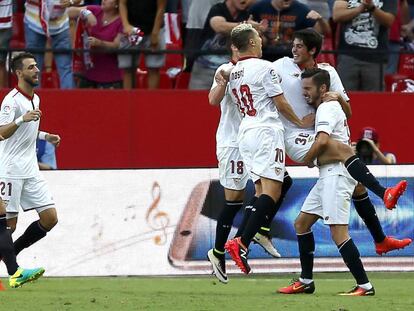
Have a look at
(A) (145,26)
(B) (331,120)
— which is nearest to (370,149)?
(A) (145,26)

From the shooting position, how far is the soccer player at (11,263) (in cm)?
1219

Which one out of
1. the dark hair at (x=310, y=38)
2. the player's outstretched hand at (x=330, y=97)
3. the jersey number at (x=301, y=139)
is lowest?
the jersey number at (x=301, y=139)

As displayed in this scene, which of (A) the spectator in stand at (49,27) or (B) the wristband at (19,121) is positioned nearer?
(B) the wristband at (19,121)

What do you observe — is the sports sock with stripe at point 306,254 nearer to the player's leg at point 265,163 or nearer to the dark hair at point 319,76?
the player's leg at point 265,163

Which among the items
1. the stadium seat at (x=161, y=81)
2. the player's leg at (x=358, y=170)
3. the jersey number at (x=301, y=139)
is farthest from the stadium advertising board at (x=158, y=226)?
the player's leg at (x=358, y=170)

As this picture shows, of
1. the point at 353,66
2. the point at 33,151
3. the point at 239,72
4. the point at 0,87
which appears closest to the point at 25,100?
the point at 33,151

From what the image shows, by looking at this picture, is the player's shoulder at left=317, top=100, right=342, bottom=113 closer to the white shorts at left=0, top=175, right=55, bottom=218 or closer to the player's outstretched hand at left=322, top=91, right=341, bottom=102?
the player's outstretched hand at left=322, top=91, right=341, bottom=102

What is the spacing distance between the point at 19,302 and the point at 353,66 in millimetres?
7399

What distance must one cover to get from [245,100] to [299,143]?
0.67m

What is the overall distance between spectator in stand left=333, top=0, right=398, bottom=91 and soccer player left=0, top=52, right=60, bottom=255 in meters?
5.12

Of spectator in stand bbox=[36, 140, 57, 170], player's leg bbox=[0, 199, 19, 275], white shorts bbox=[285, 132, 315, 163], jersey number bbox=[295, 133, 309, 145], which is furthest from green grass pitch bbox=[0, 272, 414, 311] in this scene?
spectator in stand bbox=[36, 140, 57, 170]

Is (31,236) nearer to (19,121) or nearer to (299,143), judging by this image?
(19,121)

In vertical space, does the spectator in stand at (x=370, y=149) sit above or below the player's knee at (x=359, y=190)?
below

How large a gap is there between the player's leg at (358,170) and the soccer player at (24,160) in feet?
9.78
